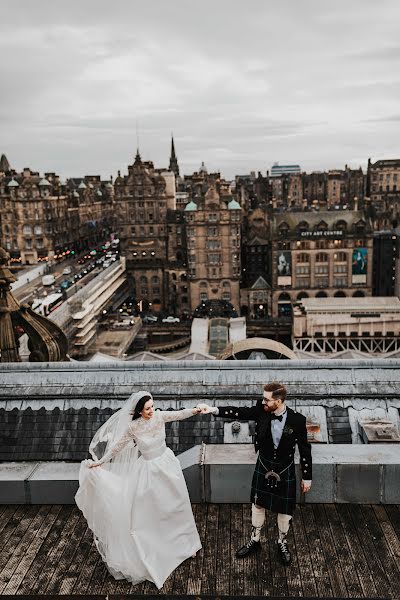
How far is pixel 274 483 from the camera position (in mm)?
8930

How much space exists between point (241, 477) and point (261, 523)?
105cm

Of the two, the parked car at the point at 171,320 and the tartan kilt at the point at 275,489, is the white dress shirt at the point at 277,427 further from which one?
the parked car at the point at 171,320

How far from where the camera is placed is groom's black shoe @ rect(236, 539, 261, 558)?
8852 millimetres

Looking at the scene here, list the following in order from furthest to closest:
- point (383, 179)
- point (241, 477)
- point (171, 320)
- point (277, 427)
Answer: point (383, 179)
point (171, 320)
point (241, 477)
point (277, 427)

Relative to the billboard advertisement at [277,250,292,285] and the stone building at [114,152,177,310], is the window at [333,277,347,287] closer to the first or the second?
the billboard advertisement at [277,250,292,285]

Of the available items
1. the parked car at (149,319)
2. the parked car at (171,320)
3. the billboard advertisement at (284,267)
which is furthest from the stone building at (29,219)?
the billboard advertisement at (284,267)

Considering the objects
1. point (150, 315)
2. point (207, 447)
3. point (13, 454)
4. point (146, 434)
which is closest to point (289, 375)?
point (207, 447)

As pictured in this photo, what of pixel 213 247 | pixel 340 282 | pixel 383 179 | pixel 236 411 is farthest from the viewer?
pixel 383 179

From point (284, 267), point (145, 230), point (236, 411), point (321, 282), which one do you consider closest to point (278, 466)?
point (236, 411)

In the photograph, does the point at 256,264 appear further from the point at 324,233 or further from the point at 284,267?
the point at 324,233

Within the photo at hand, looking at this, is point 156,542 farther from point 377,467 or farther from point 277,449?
point 377,467

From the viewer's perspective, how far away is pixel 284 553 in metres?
8.71

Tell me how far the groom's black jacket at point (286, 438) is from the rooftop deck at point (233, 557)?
1253mm

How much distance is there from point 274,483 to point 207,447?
1.85m
